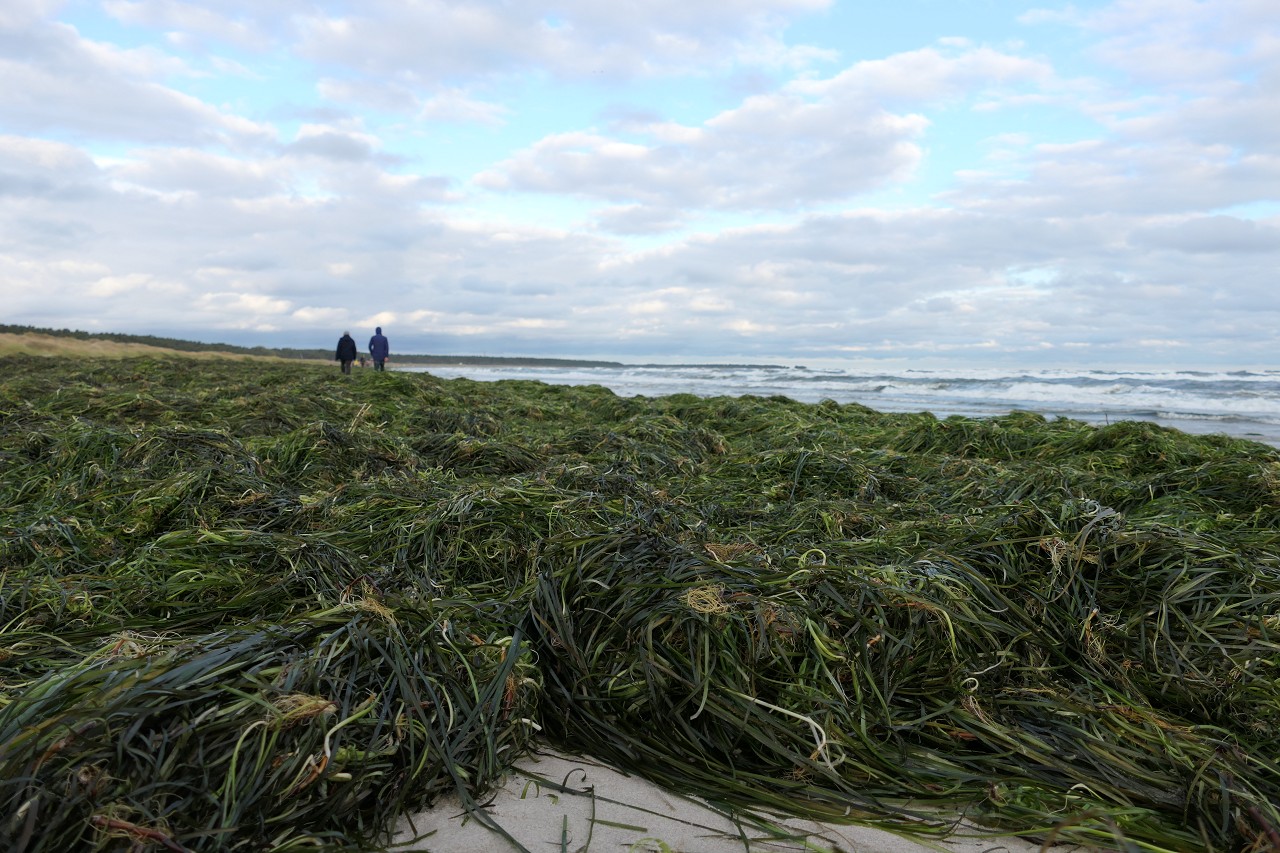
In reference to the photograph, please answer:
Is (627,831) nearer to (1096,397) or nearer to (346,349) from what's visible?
(346,349)

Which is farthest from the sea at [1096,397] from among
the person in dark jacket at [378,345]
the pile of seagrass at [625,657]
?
the pile of seagrass at [625,657]

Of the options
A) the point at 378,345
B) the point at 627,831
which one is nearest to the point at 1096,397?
the point at 378,345

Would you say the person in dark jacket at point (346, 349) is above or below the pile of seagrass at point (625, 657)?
above

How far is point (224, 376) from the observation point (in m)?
10.6

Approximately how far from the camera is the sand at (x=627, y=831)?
4.80 ft

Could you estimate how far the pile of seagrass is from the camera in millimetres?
1378

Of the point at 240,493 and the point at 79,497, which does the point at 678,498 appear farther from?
the point at 79,497

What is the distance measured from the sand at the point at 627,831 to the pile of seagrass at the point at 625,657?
5cm

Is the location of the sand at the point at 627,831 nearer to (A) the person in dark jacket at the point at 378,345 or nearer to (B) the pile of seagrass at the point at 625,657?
(B) the pile of seagrass at the point at 625,657

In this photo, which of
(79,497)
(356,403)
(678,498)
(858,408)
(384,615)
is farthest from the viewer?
(858,408)

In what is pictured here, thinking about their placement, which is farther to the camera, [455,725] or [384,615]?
[384,615]

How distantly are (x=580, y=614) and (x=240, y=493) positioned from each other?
2.06 meters

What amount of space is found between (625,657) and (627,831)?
44 centimetres

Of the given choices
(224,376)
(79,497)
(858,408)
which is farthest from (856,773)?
(224,376)
